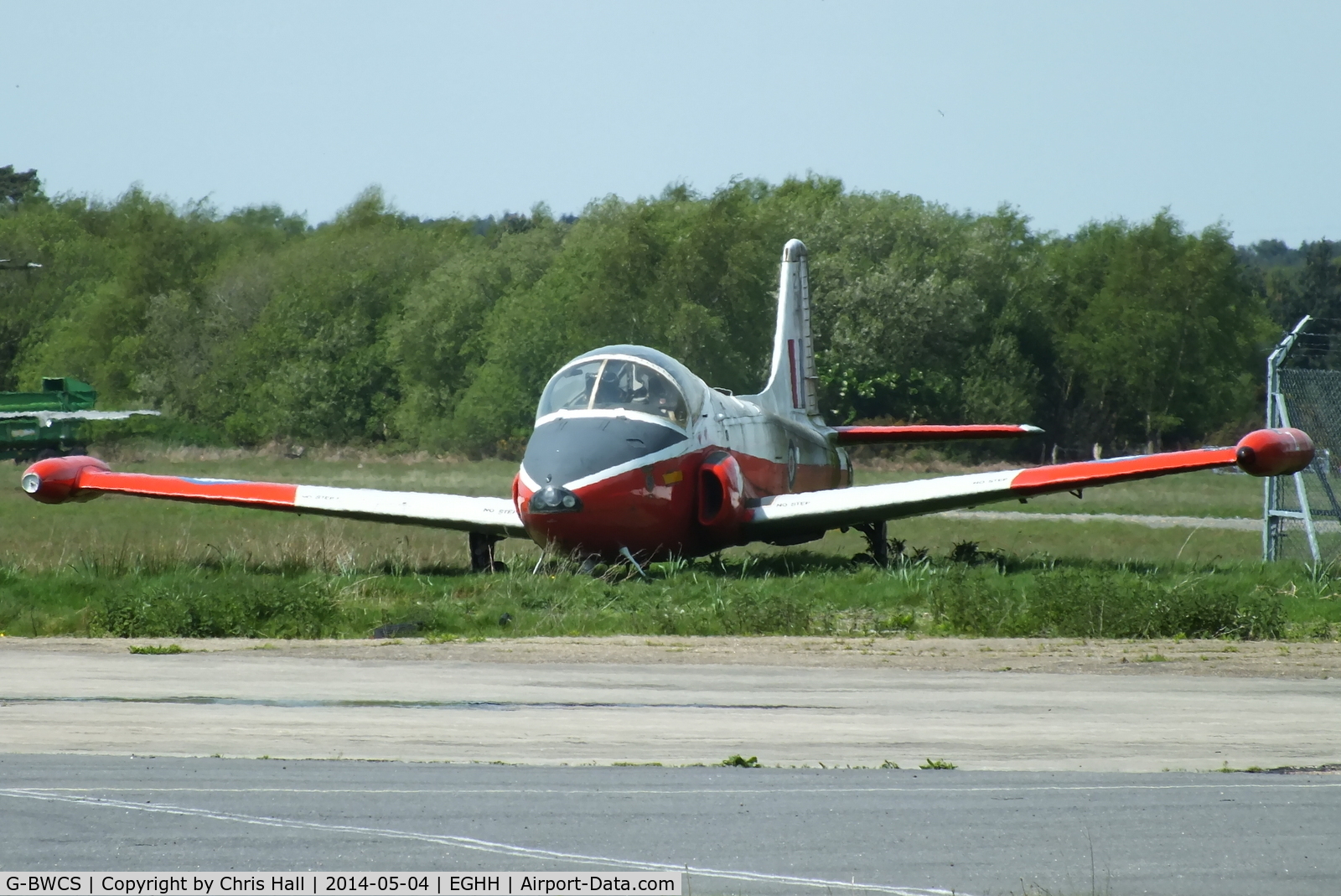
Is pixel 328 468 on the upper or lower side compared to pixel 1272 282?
lower

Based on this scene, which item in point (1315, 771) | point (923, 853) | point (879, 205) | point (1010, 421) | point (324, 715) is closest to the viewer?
point (923, 853)

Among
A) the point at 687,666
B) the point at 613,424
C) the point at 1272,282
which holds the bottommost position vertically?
the point at 687,666

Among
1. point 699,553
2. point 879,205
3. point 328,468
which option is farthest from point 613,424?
point 879,205

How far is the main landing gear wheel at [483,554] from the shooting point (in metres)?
20.1

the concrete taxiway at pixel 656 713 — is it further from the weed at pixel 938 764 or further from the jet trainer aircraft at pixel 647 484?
the jet trainer aircraft at pixel 647 484

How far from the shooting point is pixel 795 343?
26.8m

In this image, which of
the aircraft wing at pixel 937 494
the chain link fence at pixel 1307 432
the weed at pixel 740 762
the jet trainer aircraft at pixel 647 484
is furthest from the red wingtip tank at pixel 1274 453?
the weed at pixel 740 762

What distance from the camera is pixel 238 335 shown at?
248 feet

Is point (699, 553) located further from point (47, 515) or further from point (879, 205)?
point (879, 205)

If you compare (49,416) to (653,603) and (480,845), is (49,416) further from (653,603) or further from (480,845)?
(480,845)

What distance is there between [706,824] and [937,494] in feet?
46.7

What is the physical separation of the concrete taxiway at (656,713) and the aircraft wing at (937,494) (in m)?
7.24

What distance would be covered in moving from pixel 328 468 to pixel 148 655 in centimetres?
3704

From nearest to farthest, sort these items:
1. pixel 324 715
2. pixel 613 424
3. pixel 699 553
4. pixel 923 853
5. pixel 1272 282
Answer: pixel 923 853 < pixel 324 715 < pixel 613 424 < pixel 699 553 < pixel 1272 282
